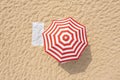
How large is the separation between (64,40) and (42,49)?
1.64 feet

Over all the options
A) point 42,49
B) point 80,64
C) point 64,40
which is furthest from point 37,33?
point 80,64

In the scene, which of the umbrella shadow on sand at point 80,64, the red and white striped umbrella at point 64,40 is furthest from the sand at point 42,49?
the red and white striped umbrella at point 64,40

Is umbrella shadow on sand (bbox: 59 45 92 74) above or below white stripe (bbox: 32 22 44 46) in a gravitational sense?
below

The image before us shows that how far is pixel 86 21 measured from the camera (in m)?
4.27

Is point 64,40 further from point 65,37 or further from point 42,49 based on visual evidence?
point 42,49

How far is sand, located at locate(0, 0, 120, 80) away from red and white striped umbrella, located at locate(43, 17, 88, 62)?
0.29 meters

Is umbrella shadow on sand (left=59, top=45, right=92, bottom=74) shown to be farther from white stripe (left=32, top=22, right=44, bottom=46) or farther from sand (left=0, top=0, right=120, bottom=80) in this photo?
white stripe (left=32, top=22, right=44, bottom=46)

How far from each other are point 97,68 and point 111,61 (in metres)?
0.29

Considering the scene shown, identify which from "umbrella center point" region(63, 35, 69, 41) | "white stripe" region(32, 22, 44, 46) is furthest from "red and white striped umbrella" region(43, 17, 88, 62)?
"white stripe" region(32, 22, 44, 46)

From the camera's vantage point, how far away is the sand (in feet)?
13.3

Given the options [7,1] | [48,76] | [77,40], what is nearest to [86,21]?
[77,40]

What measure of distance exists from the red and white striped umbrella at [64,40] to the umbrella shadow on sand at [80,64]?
0.27m

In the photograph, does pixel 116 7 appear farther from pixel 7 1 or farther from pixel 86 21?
pixel 7 1

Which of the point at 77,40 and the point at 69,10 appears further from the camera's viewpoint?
the point at 69,10
